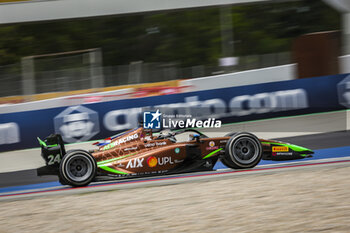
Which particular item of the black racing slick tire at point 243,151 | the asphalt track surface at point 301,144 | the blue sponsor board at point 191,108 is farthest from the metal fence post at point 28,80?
the black racing slick tire at point 243,151

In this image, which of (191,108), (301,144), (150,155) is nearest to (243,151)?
(150,155)

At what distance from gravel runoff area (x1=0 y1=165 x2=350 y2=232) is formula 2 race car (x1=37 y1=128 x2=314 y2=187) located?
42cm

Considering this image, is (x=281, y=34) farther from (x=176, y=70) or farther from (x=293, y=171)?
(x=293, y=171)

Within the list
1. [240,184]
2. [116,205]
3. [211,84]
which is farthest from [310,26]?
[116,205]

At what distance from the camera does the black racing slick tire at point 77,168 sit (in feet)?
24.6

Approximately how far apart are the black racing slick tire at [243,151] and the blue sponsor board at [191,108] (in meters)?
3.65

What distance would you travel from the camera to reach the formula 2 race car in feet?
24.9

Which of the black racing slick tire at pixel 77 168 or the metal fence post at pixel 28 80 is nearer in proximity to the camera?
the black racing slick tire at pixel 77 168

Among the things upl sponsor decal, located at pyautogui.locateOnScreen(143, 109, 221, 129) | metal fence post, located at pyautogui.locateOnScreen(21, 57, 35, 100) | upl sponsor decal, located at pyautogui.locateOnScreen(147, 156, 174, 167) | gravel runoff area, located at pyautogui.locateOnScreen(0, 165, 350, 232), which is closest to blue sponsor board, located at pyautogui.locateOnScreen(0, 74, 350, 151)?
metal fence post, located at pyautogui.locateOnScreen(21, 57, 35, 100)

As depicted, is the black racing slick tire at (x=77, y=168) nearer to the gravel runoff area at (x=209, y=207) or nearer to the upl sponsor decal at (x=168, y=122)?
Answer: the gravel runoff area at (x=209, y=207)

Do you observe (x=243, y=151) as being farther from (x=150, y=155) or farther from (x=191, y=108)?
(x=191, y=108)

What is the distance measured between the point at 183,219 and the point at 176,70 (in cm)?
1068

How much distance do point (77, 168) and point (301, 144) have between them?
17.0 feet

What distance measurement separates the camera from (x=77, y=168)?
301 inches
